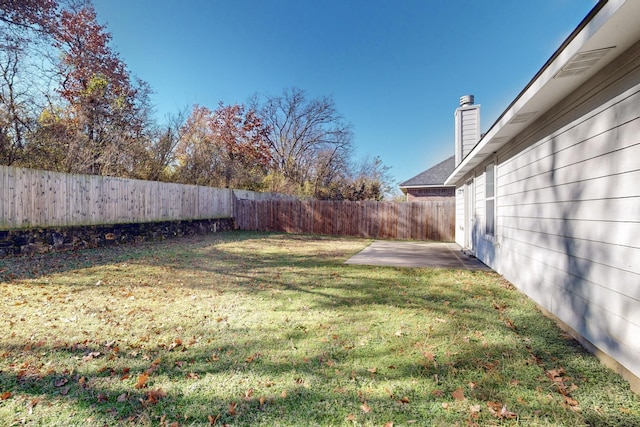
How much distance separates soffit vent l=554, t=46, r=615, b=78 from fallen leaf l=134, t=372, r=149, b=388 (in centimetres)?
391

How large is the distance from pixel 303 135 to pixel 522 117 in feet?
66.5

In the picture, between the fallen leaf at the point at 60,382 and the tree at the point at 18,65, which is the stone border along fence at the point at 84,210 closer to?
the tree at the point at 18,65

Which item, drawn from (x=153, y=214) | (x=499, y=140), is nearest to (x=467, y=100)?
(x=499, y=140)

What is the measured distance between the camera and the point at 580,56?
2178 mm

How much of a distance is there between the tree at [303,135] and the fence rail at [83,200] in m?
11.6

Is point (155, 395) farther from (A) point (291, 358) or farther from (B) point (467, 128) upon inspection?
(B) point (467, 128)

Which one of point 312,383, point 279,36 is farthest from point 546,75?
point 279,36

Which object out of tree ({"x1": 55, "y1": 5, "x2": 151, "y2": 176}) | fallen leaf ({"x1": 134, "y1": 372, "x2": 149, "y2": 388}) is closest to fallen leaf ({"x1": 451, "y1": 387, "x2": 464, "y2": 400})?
fallen leaf ({"x1": 134, "y1": 372, "x2": 149, "y2": 388})

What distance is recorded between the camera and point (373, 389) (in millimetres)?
1938

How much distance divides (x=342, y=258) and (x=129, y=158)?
366 inches

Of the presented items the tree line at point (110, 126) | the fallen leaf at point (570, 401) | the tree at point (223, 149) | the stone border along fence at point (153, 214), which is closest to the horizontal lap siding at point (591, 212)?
the fallen leaf at point (570, 401)

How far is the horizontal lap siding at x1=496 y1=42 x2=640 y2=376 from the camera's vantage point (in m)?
2.00

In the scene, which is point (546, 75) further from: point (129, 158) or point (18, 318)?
point (129, 158)

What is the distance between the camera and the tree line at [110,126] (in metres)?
7.99
